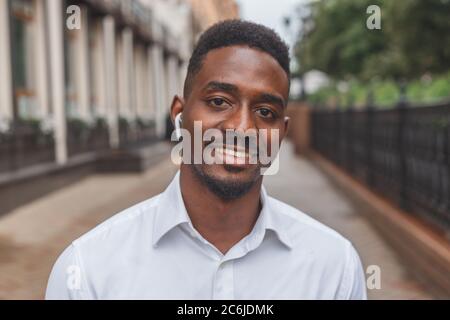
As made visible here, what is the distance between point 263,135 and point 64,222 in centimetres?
780

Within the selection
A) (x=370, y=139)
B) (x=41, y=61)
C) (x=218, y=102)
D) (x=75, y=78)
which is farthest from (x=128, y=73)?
(x=218, y=102)

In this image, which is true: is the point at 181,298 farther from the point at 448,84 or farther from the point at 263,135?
the point at 448,84

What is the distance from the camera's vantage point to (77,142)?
14984 mm

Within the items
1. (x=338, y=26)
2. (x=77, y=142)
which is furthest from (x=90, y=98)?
(x=338, y=26)

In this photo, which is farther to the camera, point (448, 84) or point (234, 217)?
point (448, 84)

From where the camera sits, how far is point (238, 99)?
162 centimetres

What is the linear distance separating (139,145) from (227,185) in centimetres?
2053

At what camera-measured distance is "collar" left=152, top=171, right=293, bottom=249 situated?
5.60ft

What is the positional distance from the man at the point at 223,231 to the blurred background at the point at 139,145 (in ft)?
0.97

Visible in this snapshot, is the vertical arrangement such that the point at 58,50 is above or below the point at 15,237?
above

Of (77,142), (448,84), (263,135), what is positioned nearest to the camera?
(263,135)

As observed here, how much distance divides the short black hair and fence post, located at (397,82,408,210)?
7.07 m

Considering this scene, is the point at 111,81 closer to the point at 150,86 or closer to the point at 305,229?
the point at 150,86

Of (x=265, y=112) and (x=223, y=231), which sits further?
(x=223, y=231)
